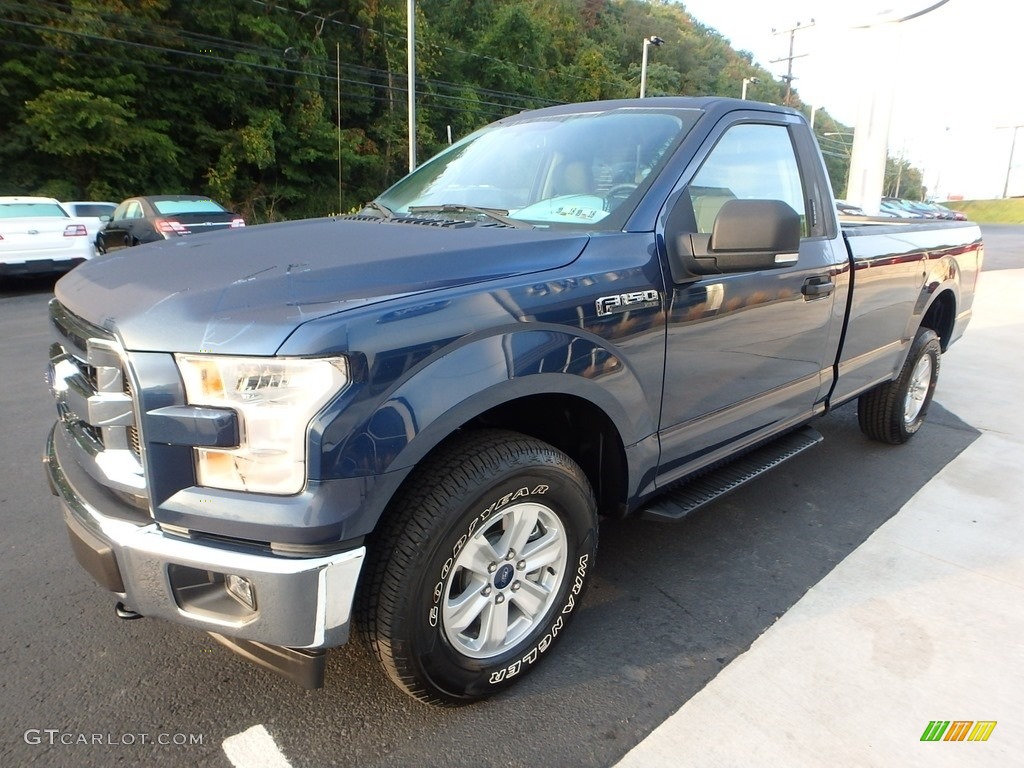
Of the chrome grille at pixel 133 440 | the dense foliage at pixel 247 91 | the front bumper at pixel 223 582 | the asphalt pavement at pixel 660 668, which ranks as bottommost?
the asphalt pavement at pixel 660 668

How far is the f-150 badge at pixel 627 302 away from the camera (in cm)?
219

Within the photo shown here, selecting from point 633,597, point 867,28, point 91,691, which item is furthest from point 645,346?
point 867,28

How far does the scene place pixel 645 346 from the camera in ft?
7.71

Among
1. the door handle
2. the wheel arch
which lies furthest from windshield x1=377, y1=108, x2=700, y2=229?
the wheel arch

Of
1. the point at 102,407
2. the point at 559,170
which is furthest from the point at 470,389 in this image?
the point at 559,170

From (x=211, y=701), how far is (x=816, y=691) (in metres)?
1.93

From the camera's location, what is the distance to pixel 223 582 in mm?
1787

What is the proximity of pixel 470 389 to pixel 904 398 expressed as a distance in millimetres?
3655

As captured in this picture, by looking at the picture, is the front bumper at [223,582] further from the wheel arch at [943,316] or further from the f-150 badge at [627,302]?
the wheel arch at [943,316]

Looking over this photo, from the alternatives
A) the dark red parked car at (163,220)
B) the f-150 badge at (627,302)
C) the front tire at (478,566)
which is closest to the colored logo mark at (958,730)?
A: the front tire at (478,566)

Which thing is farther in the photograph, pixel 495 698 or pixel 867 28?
pixel 867 28

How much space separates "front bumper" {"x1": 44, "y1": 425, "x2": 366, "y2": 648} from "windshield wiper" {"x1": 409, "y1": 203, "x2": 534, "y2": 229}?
131 cm

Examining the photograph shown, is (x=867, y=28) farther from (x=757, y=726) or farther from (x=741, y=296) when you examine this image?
(x=757, y=726)

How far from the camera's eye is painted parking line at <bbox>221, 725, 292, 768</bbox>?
6.33 ft
